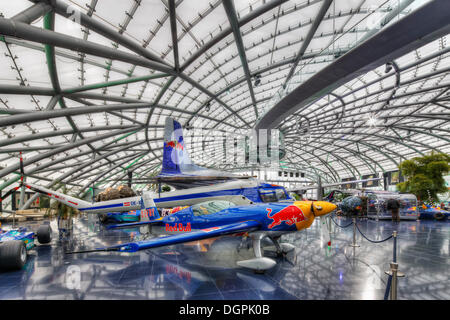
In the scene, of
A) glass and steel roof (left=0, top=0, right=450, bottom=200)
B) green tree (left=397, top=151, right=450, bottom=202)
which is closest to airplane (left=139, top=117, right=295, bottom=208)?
glass and steel roof (left=0, top=0, right=450, bottom=200)

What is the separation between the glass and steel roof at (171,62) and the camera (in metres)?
10.1

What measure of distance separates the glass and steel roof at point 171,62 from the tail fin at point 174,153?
4.15 meters

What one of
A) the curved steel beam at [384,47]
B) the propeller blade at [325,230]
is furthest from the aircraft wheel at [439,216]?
the propeller blade at [325,230]

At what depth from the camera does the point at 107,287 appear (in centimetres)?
509

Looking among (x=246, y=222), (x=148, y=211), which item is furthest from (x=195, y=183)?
(x=246, y=222)

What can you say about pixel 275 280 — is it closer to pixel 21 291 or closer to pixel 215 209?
pixel 215 209

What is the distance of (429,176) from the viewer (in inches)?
901

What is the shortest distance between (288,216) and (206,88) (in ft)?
56.3

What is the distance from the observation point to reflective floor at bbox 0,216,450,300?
4688 millimetres

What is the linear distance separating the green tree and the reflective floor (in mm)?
18623

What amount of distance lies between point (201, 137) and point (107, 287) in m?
28.8

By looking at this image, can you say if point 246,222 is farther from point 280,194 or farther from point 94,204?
point 94,204

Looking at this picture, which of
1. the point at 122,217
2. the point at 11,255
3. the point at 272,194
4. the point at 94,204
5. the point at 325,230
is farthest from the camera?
the point at 122,217

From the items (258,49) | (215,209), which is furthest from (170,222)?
(258,49)
